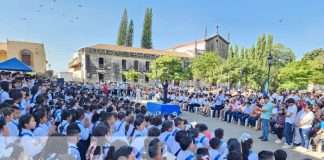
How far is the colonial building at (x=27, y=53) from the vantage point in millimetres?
30984

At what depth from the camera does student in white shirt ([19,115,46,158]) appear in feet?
11.1

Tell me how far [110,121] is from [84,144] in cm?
64

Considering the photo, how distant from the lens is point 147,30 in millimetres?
56281

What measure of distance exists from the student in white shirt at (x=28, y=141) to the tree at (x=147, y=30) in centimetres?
5319

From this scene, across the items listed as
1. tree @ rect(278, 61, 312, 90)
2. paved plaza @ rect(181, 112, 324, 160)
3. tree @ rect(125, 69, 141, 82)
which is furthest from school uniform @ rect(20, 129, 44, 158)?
tree @ rect(125, 69, 141, 82)

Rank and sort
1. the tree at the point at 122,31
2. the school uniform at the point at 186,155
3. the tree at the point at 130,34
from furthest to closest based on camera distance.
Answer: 1. the tree at the point at 130,34
2. the tree at the point at 122,31
3. the school uniform at the point at 186,155

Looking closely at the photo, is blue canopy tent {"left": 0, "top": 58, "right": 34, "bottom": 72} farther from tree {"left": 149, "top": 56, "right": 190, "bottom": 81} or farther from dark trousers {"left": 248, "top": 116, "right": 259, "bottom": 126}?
tree {"left": 149, "top": 56, "right": 190, "bottom": 81}

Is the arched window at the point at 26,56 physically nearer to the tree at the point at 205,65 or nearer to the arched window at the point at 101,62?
the arched window at the point at 101,62

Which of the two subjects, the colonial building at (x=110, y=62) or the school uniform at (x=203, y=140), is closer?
the school uniform at (x=203, y=140)

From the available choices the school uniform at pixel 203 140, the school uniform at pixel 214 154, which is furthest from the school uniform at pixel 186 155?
the school uniform at pixel 203 140

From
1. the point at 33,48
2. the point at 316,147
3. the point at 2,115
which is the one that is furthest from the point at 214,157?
the point at 33,48

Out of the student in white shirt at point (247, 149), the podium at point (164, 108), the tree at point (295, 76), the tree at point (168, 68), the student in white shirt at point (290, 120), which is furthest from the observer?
the tree at point (168, 68)

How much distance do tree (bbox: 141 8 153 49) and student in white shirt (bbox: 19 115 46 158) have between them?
174 feet

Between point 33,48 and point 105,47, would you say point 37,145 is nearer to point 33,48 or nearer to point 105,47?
point 33,48
